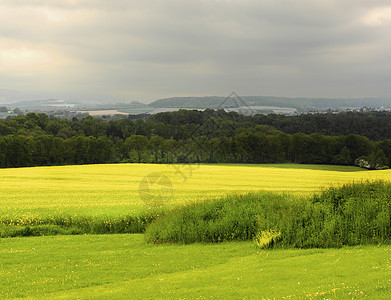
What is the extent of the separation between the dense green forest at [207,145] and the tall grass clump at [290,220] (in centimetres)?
4994

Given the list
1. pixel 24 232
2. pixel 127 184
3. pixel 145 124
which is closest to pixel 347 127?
pixel 145 124

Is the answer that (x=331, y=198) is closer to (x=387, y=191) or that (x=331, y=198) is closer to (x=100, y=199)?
(x=387, y=191)

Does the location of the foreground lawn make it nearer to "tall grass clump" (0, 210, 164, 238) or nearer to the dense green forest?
"tall grass clump" (0, 210, 164, 238)

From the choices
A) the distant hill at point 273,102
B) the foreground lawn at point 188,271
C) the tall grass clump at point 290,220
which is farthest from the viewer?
the distant hill at point 273,102

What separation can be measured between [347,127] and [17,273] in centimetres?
10742

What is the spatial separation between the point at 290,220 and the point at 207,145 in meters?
67.7

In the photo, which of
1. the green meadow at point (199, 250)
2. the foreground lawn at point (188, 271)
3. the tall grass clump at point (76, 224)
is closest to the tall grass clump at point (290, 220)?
the green meadow at point (199, 250)

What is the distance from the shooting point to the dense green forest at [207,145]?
7719 cm

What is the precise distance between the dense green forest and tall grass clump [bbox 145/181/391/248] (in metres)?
49.9

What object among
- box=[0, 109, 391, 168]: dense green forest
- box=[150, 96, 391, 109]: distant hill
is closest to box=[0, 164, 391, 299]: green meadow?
box=[0, 109, 391, 168]: dense green forest

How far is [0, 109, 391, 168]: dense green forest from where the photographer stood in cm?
7719

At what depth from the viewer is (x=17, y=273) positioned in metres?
12.1

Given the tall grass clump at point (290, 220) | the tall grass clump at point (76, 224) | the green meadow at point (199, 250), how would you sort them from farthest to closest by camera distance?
the tall grass clump at point (76, 224) → the tall grass clump at point (290, 220) → the green meadow at point (199, 250)

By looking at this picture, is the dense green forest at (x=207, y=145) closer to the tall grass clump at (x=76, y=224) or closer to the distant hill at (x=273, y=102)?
the distant hill at (x=273, y=102)
